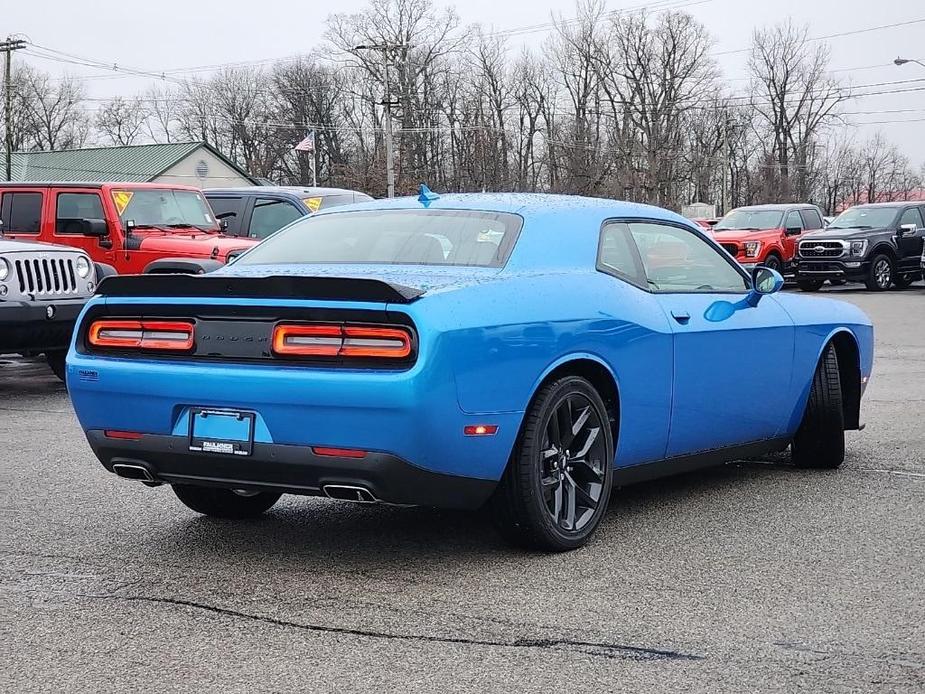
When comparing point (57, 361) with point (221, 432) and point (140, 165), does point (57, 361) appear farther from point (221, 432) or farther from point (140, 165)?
point (140, 165)

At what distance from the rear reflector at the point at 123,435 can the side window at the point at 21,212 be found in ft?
33.6

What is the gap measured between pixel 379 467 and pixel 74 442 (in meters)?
4.31

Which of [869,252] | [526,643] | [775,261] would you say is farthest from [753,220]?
[526,643]

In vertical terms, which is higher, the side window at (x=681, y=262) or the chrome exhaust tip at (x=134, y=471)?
the side window at (x=681, y=262)

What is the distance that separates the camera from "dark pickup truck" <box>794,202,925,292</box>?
87.2ft

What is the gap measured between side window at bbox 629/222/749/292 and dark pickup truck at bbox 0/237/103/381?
621 centimetres

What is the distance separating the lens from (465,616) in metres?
4.20

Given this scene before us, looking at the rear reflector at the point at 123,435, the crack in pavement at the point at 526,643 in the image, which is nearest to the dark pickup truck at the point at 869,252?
the rear reflector at the point at 123,435

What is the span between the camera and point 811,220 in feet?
96.8

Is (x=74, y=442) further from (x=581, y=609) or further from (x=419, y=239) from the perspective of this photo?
(x=581, y=609)

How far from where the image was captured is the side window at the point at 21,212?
14.6 meters

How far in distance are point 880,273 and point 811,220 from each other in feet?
9.96

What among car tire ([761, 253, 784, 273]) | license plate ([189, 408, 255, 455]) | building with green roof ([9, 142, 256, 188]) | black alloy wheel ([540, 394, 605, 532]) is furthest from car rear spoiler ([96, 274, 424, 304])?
building with green roof ([9, 142, 256, 188])

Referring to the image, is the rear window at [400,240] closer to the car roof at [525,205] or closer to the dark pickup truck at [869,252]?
the car roof at [525,205]
